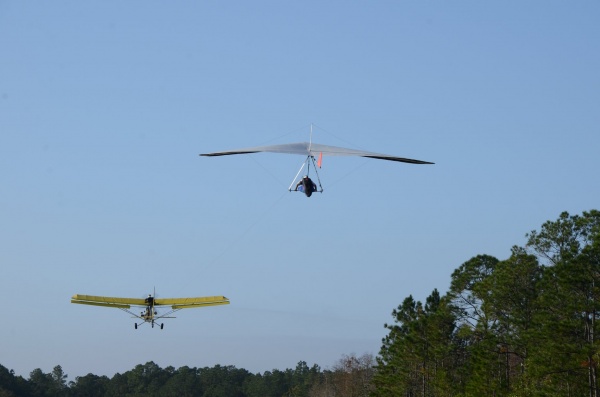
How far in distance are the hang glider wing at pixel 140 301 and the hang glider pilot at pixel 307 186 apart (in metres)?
14.8

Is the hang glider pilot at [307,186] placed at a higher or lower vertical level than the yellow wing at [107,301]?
higher

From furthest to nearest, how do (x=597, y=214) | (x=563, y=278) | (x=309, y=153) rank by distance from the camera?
(x=597, y=214), (x=563, y=278), (x=309, y=153)

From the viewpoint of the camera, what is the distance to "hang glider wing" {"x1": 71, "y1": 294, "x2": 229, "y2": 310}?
69.5m

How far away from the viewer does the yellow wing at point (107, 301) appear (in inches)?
2739

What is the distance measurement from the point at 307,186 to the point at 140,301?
1832 cm

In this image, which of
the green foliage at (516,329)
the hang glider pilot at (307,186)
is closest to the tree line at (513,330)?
the green foliage at (516,329)

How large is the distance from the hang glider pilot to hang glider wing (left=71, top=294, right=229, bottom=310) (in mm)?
14843

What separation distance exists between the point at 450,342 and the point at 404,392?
15.0 meters

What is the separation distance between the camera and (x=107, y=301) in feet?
231

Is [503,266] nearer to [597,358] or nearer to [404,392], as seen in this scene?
[597,358]

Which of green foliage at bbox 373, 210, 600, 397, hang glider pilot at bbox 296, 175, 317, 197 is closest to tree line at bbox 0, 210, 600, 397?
green foliage at bbox 373, 210, 600, 397

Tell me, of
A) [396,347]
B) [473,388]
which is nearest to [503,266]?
[473,388]

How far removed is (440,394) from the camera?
90.2 meters

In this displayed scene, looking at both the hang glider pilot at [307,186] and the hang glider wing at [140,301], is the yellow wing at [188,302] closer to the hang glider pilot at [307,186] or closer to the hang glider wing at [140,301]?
the hang glider wing at [140,301]
